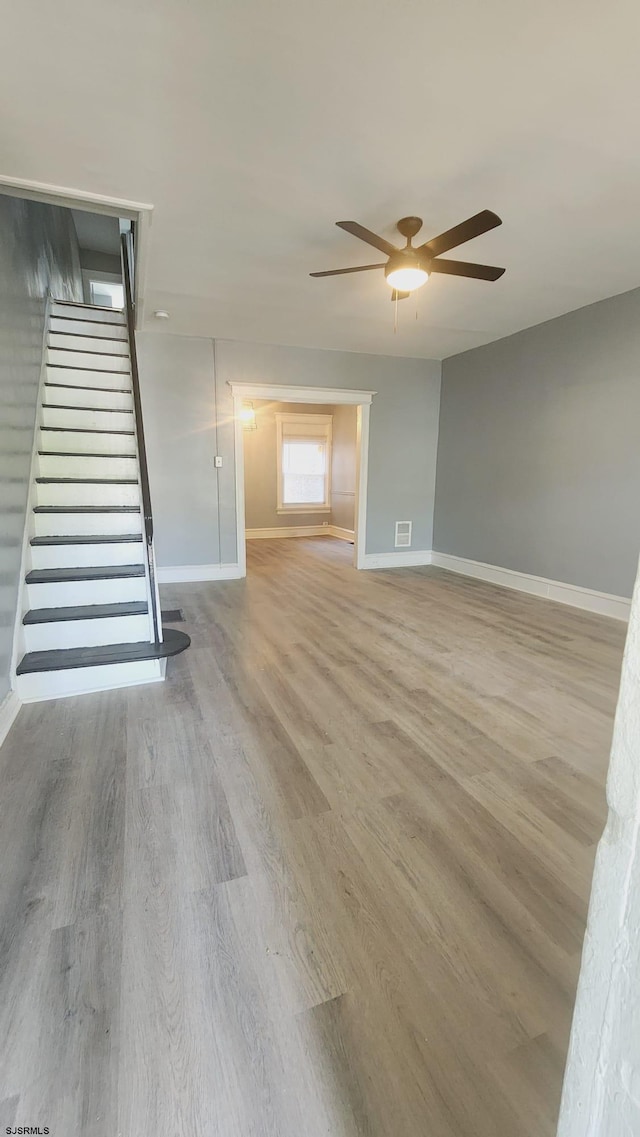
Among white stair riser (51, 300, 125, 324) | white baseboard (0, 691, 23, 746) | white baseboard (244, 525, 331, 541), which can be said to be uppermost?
white stair riser (51, 300, 125, 324)

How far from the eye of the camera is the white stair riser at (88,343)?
13.8 feet

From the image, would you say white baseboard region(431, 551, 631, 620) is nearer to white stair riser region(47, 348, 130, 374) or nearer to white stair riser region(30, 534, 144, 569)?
white stair riser region(30, 534, 144, 569)

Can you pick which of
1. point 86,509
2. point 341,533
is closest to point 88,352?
point 86,509

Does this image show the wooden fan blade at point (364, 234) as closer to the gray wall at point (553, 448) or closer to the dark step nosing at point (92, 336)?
the gray wall at point (553, 448)

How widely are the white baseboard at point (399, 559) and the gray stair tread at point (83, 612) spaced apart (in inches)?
145

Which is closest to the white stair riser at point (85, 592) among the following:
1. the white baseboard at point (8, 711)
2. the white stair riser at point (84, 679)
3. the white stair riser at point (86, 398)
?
the white stair riser at point (84, 679)

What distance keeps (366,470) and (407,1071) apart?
552 cm

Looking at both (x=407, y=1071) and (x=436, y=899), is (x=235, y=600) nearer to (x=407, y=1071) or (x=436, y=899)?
(x=436, y=899)

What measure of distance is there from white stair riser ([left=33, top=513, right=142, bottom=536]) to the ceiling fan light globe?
7.36 ft

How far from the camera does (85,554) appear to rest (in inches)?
120

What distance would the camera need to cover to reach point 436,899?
1379mm

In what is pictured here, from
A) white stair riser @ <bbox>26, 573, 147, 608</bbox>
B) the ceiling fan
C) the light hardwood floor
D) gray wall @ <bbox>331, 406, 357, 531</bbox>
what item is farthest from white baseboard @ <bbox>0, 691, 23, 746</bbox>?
gray wall @ <bbox>331, 406, 357, 531</bbox>

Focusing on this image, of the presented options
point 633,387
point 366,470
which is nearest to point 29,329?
point 366,470

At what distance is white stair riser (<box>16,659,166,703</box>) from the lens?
252 cm
